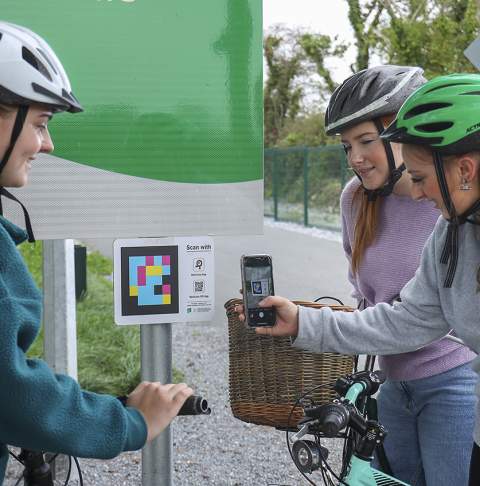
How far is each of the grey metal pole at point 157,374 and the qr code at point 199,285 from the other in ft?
0.61

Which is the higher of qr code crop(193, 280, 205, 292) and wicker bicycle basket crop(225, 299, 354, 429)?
qr code crop(193, 280, 205, 292)

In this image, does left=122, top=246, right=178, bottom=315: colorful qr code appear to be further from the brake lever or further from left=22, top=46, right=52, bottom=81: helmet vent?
left=22, top=46, right=52, bottom=81: helmet vent

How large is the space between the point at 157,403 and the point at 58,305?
2.75 m

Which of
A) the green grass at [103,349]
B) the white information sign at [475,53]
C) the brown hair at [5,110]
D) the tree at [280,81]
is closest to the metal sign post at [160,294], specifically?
the brown hair at [5,110]

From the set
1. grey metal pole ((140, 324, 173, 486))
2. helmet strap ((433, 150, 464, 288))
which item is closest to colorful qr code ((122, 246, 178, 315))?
grey metal pole ((140, 324, 173, 486))

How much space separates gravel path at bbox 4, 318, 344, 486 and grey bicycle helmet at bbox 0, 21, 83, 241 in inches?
135

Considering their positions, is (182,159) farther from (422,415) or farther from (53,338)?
(53,338)

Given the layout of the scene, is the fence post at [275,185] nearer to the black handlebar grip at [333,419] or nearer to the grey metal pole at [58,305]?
the grey metal pole at [58,305]

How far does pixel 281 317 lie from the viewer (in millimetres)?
2631

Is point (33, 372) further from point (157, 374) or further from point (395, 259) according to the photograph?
point (395, 259)

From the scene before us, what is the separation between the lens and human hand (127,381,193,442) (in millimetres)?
1942

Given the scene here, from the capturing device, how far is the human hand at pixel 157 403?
6.37 ft

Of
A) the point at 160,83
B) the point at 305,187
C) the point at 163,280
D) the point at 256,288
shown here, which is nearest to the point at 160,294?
the point at 163,280

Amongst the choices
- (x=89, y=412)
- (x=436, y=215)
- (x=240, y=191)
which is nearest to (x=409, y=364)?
(x=436, y=215)
